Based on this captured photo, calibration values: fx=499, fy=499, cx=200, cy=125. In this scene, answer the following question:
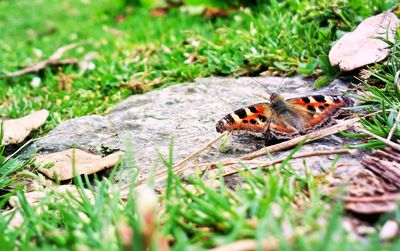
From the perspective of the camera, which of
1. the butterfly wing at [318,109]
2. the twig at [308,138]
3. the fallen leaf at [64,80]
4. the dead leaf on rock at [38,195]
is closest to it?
the dead leaf on rock at [38,195]

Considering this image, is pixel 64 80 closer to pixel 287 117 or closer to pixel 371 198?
pixel 287 117

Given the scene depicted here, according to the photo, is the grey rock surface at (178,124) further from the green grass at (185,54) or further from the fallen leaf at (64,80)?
the fallen leaf at (64,80)

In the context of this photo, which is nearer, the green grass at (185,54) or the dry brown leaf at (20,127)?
the dry brown leaf at (20,127)

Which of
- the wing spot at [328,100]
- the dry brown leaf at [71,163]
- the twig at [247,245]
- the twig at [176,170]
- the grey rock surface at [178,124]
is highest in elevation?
the twig at [247,245]

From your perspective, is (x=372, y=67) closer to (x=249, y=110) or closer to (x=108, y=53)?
(x=249, y=110)

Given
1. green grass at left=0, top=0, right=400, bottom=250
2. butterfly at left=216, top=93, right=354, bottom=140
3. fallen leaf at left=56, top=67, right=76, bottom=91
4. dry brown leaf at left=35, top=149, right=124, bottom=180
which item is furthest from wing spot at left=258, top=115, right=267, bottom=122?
fallen leaf at left=56, top=67, right=76, bottom=91

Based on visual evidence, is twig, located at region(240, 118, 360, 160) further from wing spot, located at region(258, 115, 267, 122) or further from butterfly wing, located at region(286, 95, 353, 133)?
wing spot, located at region(258, 115, 267, 122)

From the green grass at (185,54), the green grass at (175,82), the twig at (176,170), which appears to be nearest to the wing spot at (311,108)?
the green grass at (175,82)

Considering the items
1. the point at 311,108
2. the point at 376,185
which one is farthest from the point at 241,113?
the point at 376,185
